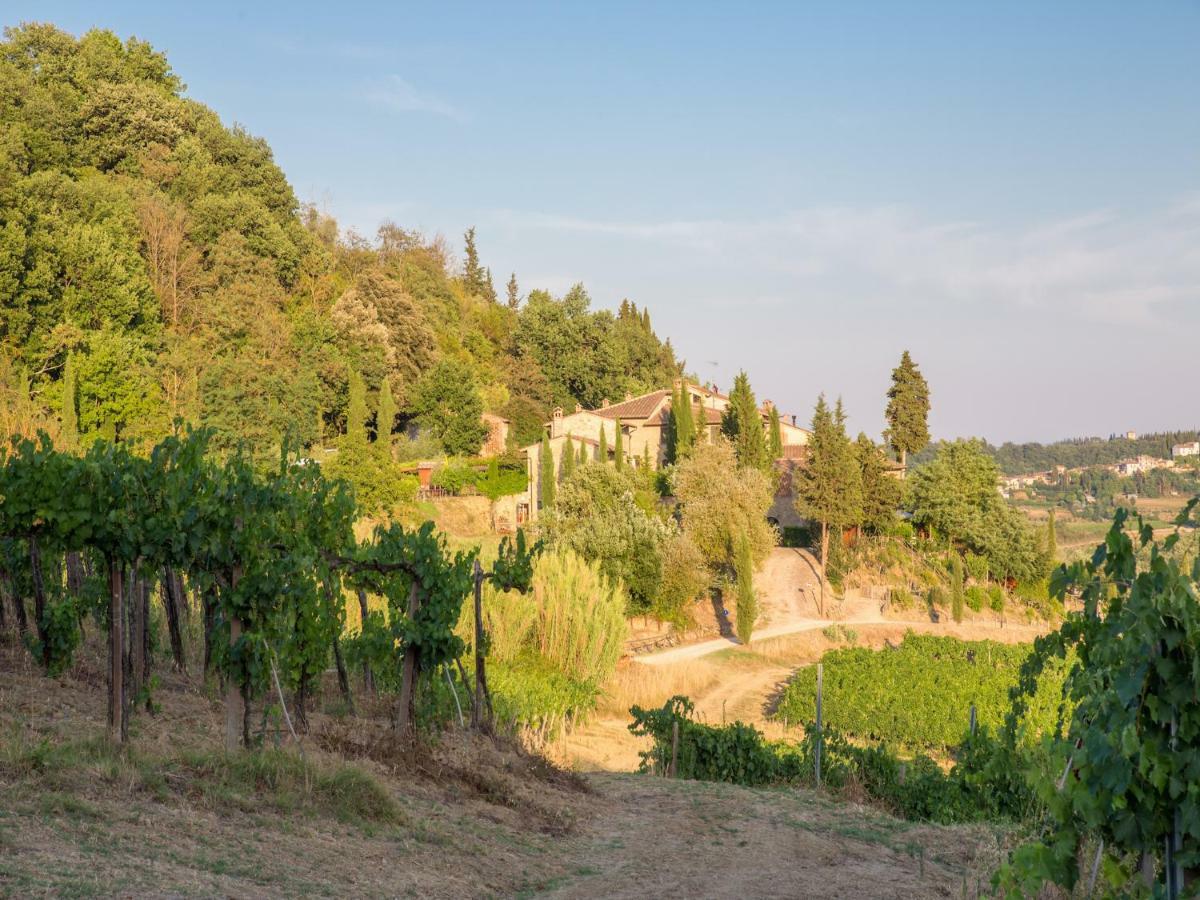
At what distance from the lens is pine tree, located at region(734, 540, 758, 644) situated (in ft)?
115

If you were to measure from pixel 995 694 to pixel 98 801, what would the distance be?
2489 centimetres

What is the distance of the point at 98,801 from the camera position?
7.05m

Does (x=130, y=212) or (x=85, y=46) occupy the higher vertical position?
(x=85, y=46)

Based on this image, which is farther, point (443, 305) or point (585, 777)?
point (443, 305)

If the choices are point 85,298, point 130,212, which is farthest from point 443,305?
point 85,298

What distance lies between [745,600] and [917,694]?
30.3ft

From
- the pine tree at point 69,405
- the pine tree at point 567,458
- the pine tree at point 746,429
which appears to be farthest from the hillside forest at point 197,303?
the pine tree at point 746,429

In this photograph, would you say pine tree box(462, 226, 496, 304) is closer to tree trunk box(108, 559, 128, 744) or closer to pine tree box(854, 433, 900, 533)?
pine tree box(854, 433, 900, 533)

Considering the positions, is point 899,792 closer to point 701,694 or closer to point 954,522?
point 701,694

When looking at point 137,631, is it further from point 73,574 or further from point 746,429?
point 746,429

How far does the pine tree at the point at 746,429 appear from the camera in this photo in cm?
4678

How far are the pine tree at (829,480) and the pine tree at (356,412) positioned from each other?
18585 mm

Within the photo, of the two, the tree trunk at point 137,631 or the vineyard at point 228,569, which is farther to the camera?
the tree trunk at point 137,631

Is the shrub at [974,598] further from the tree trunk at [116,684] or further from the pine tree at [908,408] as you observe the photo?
the tree trunk at [116,684]
